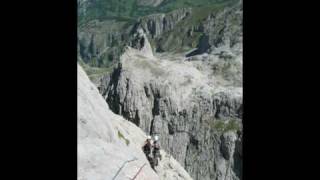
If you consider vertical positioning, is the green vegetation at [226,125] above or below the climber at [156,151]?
below

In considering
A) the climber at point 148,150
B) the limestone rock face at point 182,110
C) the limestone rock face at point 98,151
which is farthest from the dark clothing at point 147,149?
the limestone rock face at point 182,110

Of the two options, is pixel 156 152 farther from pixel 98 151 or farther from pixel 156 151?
pixel 98 151

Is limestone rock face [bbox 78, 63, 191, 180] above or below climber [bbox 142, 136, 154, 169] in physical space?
above

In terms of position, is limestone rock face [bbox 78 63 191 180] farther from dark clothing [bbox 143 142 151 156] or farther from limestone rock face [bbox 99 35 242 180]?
limestone rock face [bbox 99 35 242 180]

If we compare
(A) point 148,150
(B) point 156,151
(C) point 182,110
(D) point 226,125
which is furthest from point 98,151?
(D) point 226,125

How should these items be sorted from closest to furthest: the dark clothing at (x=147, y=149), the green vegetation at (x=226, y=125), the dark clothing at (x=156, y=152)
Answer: the dark clothing at (x=156, y=152)
the dark clothing at (x=147, y=149)
the green vegetation at (x=226, y=125)

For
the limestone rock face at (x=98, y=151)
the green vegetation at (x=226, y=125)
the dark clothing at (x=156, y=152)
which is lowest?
the green vegetation at (x=226, y=125)

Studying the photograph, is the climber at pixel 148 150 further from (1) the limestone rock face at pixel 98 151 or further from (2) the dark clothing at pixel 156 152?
(1) the limestone rock face at pixel 98 151

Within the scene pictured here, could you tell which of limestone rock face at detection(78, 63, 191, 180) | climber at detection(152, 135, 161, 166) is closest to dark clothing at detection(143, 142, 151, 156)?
climber at detection(152, 135, 161, 166)

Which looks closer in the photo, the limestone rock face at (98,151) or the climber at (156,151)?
the limestone rock face at (98,151)

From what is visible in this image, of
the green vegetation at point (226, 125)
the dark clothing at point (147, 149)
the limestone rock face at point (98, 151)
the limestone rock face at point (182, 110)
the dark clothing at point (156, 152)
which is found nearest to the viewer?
the limestone rock face at point (98, 151)
